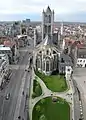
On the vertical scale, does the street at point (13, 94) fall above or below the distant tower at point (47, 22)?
below

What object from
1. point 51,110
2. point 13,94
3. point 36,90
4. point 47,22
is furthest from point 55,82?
point 47,22

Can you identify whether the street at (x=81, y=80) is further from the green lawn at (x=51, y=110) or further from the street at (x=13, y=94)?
the street at (x=13, y=94)

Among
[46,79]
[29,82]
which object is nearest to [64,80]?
[46,79]

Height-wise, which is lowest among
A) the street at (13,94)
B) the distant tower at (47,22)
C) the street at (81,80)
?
the street at (81,80)

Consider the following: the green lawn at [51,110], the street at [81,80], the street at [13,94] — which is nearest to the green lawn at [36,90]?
the street at [13,94]

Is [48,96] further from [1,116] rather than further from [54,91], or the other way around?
[1,116]

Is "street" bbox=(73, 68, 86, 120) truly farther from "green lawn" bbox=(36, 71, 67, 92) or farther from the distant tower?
the distant tower
